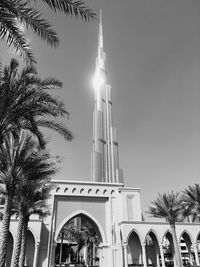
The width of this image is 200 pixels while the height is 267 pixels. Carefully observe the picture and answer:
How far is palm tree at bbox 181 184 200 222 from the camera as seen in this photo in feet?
72.9

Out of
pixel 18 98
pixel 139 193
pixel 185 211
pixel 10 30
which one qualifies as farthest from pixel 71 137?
pixel 139 193

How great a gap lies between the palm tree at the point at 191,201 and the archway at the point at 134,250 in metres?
6.73

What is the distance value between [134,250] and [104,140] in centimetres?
8644

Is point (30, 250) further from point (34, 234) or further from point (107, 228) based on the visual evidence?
point (107, 228)

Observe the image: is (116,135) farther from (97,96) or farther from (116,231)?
(116,231)

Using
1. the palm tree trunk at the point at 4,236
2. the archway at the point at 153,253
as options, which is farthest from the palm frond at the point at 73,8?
the archway at the point at 153,253

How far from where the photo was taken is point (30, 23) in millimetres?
5719

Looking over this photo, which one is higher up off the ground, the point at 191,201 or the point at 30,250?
the point at 191,201

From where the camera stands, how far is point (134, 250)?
25062 millimetres

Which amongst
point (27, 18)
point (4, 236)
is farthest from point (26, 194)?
point (27, 18)

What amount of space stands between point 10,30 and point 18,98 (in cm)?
286

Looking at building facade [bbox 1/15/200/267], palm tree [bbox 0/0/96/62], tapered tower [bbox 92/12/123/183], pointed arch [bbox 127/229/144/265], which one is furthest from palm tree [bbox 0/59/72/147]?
tapered tower [bbox 92/12/123/183]

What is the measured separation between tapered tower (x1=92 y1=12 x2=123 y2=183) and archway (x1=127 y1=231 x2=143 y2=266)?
7213 cm

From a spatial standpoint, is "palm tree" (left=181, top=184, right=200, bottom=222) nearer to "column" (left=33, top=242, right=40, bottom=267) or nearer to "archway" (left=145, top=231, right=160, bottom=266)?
"archway" (left=145, top=231, right=160, bottom=266)
